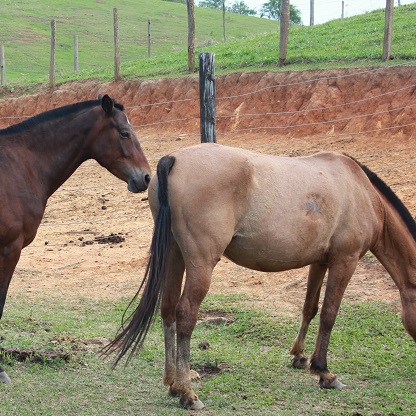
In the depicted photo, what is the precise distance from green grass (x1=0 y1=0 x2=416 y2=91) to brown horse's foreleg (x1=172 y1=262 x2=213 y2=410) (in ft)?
32.0

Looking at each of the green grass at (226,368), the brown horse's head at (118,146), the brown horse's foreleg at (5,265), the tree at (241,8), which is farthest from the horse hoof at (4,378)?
the tree at (241,8)

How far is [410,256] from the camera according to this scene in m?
5.91

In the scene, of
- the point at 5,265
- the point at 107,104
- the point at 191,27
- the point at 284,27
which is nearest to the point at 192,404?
the point at 5,265

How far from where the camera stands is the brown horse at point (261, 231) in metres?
5.05

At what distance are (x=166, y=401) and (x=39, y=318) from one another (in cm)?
240

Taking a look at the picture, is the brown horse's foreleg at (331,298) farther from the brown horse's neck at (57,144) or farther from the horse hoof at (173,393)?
the brown horse's neck at (57,144)

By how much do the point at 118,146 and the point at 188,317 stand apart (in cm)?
172

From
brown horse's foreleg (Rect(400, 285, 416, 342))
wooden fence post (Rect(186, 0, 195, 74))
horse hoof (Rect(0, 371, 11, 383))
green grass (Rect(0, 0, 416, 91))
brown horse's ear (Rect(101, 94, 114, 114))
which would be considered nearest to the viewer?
horse hoof (Rect(0, 371, 11, 383))

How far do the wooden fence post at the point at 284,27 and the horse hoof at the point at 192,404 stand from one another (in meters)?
10.5

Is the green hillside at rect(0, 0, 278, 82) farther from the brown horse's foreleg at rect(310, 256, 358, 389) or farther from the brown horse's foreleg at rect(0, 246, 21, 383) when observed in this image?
the brown horse's foreleg at rect(310, 256, 358, 389)

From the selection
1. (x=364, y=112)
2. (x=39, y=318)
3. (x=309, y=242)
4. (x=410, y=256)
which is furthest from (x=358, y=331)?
(x=364, y=112)

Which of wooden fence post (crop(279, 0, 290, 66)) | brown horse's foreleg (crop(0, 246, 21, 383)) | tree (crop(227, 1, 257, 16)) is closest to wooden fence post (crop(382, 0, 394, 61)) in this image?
wooden fence post (crop(279, 0, 290, 66))

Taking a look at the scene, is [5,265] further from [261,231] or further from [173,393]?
[261,231]

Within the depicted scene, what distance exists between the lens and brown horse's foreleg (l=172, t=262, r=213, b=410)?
4996 millimetres
